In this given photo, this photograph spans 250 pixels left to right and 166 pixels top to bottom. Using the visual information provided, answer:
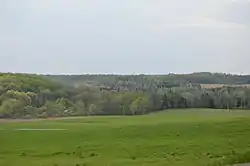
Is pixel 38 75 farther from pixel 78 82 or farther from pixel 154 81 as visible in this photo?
pixel 154 81

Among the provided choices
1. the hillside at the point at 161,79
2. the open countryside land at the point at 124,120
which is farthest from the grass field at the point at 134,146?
the hillside at the point at 161,79

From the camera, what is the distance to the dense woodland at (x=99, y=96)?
9275 cm

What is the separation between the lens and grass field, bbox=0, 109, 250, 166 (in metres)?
24.6

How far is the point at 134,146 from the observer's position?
33.0 metres

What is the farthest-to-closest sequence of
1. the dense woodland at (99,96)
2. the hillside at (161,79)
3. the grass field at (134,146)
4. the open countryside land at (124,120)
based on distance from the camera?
1. the hillside at (161,79)
2. the dense woodland at (99,96)
3. the open countryside land at (124,120)
4. the grass field at (134,146)

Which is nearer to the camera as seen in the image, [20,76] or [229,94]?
[229,94]

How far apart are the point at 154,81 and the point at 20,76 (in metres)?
28.9

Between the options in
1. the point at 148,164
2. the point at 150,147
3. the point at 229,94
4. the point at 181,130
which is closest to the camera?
the point at 148,164

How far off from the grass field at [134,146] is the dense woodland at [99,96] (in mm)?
45296

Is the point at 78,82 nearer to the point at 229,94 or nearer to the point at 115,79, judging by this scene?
the point at 115,79

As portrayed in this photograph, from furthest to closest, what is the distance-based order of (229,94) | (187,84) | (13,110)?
(187,84) < (229,94) < (13,110)

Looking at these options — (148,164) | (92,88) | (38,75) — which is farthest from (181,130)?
(38,75)

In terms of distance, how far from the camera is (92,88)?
335ft

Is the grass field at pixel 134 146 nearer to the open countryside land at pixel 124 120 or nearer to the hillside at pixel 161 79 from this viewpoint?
the open countryside land at pixel 124 120
